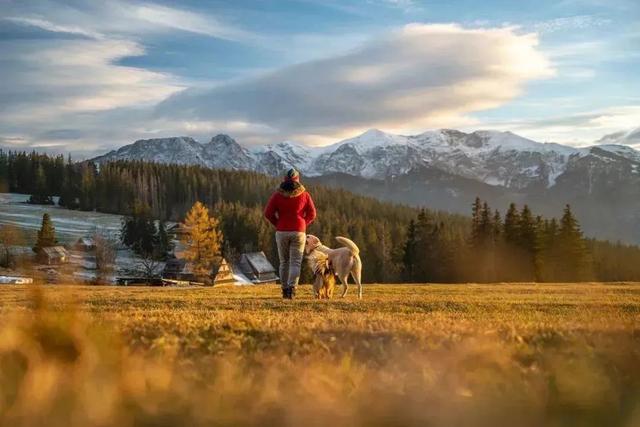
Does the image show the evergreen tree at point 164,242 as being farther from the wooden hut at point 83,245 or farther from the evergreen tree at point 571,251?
the evergreen tree at point 571,251

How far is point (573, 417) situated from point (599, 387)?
0.58 meters

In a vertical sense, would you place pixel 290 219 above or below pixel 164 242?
above

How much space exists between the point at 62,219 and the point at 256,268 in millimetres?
89572

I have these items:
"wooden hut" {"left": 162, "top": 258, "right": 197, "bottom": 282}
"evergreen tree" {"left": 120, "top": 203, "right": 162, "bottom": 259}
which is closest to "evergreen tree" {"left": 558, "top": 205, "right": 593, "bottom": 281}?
"wooden hut" {"left": 162, "top": 258, "right": 197, "bottom": 282}

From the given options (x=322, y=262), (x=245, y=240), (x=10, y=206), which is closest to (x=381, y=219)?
(x=245, y=240)

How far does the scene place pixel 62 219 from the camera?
182500 millimetres

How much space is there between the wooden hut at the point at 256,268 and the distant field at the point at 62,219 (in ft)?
191

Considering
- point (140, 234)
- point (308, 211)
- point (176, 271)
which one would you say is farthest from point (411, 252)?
point (140, 234)

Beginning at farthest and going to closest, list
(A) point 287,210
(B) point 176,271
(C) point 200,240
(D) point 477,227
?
(B) point 176,271
(D) point 477,227
(C) point 200,240
(A) point 287,210

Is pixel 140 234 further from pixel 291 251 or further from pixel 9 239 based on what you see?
pixel 291 251

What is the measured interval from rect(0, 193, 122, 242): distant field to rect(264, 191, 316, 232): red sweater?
153 meters

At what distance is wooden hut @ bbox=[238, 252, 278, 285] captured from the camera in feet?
403

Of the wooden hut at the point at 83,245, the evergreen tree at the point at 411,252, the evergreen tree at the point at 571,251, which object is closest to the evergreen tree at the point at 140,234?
the wooden hut at the point at 83,245

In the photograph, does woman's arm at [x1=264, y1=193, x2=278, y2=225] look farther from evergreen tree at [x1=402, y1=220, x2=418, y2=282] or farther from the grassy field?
evergreen tree at [x1=402, y1=220, x2=418, y2=282]
